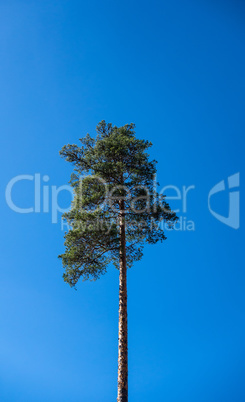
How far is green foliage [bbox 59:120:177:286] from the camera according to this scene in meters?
12.8

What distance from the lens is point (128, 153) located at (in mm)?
14602

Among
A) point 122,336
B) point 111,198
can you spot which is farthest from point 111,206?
point 122,336

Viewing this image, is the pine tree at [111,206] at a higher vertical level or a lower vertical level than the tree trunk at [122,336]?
higher

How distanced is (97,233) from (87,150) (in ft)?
16.9

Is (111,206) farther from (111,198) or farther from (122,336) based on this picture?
(122,336)

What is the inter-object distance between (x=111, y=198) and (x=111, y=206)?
49 centimetres

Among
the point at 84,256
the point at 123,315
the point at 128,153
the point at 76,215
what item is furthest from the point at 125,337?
the point at 128,153

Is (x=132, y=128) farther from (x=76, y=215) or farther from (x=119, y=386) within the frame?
(x=119, y=386)

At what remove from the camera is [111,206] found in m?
14.2

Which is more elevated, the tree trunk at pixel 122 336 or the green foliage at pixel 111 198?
the green foliage at pixel 111 198

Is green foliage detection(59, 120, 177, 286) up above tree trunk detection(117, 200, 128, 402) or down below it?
above

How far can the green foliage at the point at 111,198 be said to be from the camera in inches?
504

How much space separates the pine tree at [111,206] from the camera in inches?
492

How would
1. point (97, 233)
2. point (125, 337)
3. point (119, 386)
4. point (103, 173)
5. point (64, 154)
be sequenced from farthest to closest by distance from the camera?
point (64, 154) → point (103, 173) → point (97, 233) → point (125, 337) → point (119, 386)
